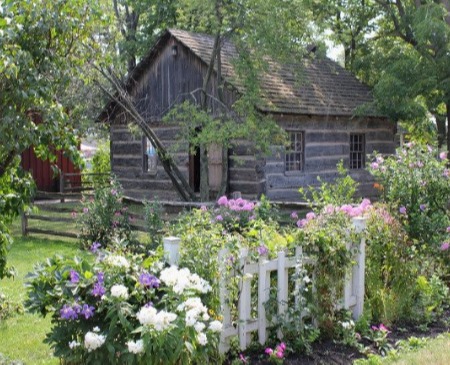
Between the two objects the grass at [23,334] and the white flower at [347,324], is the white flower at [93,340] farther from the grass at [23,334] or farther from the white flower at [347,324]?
the white flower at [347,324]

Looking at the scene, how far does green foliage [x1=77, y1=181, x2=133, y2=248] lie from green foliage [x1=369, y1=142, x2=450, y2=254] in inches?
205

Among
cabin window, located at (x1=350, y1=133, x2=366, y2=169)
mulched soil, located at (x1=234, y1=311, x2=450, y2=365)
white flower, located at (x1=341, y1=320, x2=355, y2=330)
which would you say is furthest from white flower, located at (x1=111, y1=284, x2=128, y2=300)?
cabin window, located at (x1=350, y1=133, x2=366, y2=169)

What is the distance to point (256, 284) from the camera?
6430 mm

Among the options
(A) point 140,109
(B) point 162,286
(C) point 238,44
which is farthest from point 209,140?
(B) point 162,286

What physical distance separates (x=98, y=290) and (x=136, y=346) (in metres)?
0.53

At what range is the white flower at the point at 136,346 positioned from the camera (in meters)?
4.65

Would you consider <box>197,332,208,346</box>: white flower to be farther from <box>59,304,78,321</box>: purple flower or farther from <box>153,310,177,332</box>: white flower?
<box>59,304,78,321</box>: purple flower

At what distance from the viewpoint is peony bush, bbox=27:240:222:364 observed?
4766mm

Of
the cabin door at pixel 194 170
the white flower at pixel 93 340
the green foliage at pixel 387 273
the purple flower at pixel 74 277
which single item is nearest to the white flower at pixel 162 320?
the white flower at pixel 93 340

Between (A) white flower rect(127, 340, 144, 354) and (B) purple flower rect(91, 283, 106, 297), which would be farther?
(B) purple flower rect(91, 283, 106, 297)

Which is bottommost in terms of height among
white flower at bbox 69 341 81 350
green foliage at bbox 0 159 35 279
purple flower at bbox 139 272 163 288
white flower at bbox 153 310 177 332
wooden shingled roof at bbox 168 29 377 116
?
A: white flower at bbox 69 341 81 350

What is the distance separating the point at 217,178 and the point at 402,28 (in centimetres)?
928

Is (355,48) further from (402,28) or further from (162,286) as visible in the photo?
(162,286)

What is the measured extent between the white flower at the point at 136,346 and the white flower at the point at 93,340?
0.22 metres
